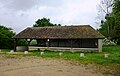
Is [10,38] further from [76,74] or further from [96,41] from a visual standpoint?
[76,74]

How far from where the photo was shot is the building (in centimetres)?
3959

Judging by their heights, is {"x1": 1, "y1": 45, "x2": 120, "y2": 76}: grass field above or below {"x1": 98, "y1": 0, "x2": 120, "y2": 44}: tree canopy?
below

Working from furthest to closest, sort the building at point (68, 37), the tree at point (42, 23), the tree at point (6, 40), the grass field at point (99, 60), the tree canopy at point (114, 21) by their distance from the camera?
the tree at point (42, 23)
the tree at point (6, 40)
the building at point (68, 37)
the grass field at point (99, 60)
the tree canopy at point (114, 21)

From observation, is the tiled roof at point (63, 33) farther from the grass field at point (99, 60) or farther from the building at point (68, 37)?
the grass field at point (99, 60)

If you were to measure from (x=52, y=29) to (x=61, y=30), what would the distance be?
1.97 m

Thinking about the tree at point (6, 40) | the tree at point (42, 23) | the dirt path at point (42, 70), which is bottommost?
the dirt path at point (42, 70)

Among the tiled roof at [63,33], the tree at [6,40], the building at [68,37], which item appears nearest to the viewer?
the building at [68,37]

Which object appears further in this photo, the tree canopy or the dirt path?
the tree canopy

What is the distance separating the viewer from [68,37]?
39.9 metres

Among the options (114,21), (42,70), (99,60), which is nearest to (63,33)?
(99,60)

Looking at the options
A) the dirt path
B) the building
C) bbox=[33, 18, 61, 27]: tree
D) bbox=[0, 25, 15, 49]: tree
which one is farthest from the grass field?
bbox=[33, 18, 61, 27]: tree

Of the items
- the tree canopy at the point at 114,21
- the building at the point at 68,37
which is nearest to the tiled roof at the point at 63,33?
the building at the point at 68,37

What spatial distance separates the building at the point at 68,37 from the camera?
39.6 meters

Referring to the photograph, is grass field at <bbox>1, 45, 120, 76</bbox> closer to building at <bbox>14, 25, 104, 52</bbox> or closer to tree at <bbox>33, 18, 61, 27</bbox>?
building at <bbox>14, 25, 104, 52</bbox>
